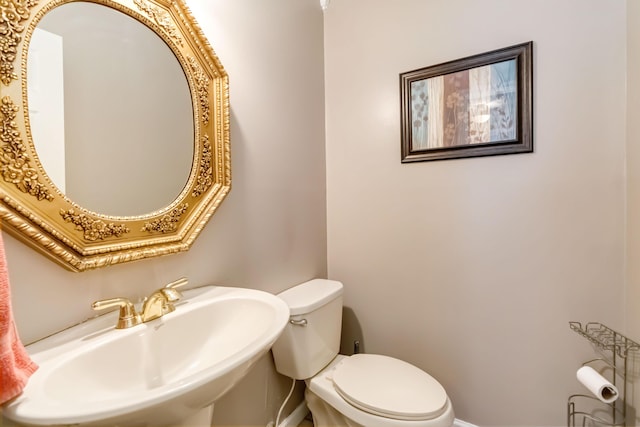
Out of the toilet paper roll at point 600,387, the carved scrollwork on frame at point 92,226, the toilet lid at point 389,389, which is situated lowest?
the toilet lid at point 389,389

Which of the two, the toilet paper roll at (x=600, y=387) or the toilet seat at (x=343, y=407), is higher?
the toilet paper roll at (x=600, y=387)

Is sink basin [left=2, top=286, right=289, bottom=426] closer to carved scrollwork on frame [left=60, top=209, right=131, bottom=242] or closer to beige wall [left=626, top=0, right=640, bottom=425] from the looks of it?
carved scrollwork on frame [left=60, top=209, right=131, bottom=242]

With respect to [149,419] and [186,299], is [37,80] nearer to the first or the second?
[186,299]

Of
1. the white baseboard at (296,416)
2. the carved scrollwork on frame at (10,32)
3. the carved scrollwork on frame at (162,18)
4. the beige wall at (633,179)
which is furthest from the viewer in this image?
the white baseboard at (296,416)

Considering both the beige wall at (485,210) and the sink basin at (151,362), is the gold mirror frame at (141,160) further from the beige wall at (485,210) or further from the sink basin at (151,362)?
the beige wall at (485,210)

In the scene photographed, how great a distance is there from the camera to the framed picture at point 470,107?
123cm

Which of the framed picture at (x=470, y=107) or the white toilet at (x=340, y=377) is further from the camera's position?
the framed picture at (x=470, y=107)

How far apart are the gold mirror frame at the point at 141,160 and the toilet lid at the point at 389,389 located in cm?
85

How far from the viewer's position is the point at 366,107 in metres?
1.61

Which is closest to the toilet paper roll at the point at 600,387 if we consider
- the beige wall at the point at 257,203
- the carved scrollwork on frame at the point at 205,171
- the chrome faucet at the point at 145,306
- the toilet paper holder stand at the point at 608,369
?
the toilet paper holder stand at the point at 608,369

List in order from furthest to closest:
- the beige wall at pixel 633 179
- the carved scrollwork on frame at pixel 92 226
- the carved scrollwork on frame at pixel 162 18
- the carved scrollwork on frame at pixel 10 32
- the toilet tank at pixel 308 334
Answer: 1. the toilet tank at pixel 308 334
2. the beige wall at pixel 633 179
3. the carved scrollwork on frame at pixel 162 18
4. the carved scrollwork on frame at pixel 92 226
5. the carved scrollwork on frame at pixel 10 32

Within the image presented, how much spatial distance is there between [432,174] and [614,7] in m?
0.85

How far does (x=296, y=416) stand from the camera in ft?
5.05

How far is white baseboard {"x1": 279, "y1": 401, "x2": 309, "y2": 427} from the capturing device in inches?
58.3
